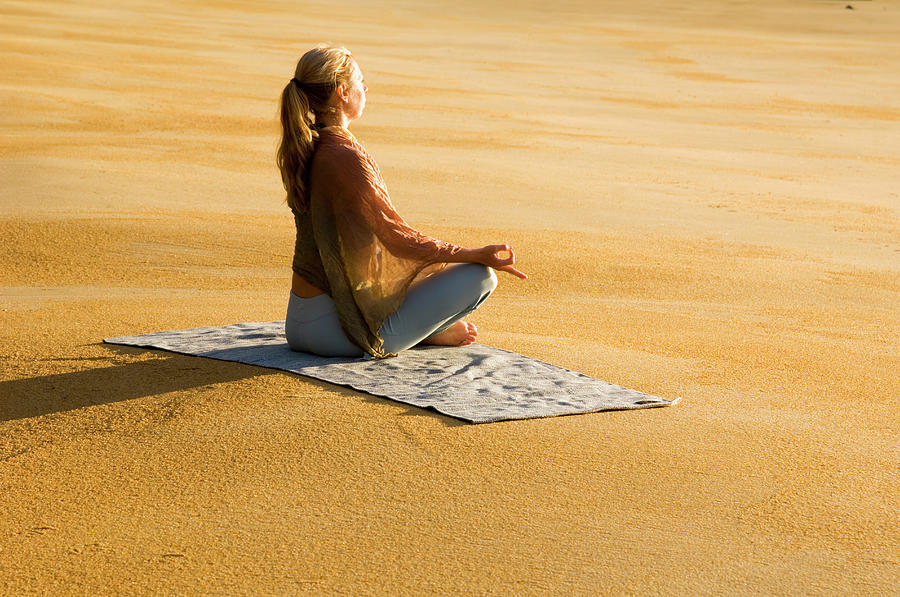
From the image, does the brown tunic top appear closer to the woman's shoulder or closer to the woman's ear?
the woman's shoulder

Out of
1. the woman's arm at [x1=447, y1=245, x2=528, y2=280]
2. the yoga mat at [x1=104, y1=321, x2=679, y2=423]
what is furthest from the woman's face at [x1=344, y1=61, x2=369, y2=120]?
the yoga mat at [x1=104, y1=321, x2=679, y2=423]

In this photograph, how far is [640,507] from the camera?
12.1ft

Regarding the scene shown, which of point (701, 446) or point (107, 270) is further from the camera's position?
point (107, 270)

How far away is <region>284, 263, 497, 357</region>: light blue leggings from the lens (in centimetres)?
490

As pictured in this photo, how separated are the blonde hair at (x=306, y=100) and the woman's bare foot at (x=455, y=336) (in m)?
0.97

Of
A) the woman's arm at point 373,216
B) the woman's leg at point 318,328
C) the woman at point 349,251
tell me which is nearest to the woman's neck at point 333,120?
the woman at point 349,251

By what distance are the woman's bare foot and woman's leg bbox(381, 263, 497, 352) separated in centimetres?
22

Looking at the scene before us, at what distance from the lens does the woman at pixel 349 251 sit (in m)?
4.75

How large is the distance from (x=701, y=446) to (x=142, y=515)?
2001 mm

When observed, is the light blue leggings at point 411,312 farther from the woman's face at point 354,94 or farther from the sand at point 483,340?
the woman's face at point 354,94

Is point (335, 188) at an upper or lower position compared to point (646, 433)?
upper

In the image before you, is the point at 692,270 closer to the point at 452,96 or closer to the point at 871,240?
the point at 871,240

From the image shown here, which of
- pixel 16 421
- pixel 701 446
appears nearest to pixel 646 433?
pixel 701 446

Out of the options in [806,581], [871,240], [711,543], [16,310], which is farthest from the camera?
[871,240]
